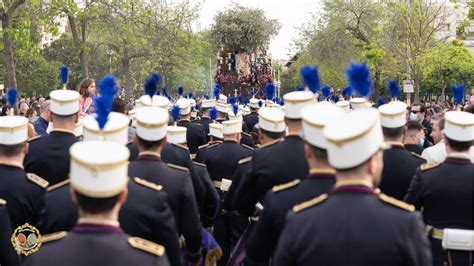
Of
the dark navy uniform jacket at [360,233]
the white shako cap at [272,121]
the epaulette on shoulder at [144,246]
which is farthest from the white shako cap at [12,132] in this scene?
the dark navy uniform jacket at [360,233]

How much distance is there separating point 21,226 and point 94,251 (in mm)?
2431

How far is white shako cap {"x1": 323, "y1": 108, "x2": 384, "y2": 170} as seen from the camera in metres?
3.25

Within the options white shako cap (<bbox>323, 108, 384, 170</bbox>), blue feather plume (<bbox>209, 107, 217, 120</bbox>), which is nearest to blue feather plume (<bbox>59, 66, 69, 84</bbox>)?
white shako cap (<bbox>323, 108, 384, 170</bbox>)

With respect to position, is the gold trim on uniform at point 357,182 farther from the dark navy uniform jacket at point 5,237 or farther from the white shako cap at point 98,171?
the dark navy uniform jacket at point 5,237

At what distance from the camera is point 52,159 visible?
19.8 ft

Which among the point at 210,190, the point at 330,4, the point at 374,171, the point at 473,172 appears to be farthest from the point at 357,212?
the point at 330,4

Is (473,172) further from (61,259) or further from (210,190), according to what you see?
(61,259)

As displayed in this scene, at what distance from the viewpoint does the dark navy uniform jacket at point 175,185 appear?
16.4ft

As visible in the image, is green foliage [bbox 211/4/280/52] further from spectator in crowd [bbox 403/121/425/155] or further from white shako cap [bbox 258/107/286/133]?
white shako cap [bbox 258/107/286/133]

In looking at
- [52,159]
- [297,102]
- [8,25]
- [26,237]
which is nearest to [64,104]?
[52,159]

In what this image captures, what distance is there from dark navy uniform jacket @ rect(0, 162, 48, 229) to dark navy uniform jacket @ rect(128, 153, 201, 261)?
81cm

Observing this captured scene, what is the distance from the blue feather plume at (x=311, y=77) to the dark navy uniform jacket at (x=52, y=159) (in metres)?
2.30

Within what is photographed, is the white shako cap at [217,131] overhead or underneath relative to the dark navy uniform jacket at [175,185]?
underneath

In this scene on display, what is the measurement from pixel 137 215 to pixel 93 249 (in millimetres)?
1229
